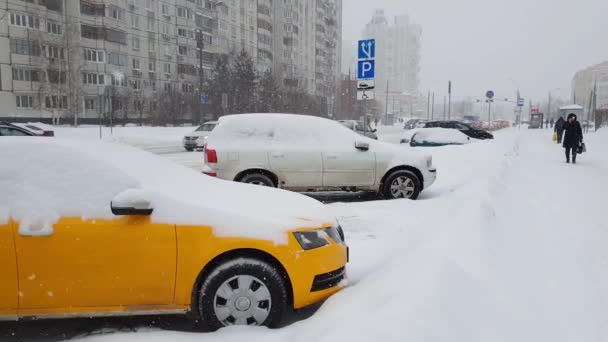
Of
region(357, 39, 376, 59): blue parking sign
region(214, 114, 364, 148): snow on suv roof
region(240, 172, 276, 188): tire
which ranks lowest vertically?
region(240, 172, 276, 188): tire

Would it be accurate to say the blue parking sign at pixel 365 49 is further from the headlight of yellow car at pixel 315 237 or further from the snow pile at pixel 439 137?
the snow pile at pixel 439 137

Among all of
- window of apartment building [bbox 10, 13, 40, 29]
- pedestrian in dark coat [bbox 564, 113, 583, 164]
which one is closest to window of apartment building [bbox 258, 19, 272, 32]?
window of apartment building [bbox 10, 13, 40, 29]

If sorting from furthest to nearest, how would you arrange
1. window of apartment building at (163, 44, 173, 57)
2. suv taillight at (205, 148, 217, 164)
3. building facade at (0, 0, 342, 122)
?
window of apartment building at (163, 44, 173, 57) < building facade at (0, 0, 342, 122) < suv taillight at (205, 148, 217, 164)

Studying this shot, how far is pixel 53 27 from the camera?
4600 cm

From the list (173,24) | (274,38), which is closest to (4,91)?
(173,24)

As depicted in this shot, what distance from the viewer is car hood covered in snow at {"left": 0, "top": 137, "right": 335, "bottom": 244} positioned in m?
3.29

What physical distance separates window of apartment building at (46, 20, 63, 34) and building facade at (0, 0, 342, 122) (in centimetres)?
10

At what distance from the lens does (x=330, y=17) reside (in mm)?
108375

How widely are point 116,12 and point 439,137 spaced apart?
45.6 metres

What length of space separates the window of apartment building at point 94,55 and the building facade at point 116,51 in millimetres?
107

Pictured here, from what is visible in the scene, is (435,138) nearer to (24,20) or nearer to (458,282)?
(458,282)

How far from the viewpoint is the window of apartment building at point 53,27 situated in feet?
149

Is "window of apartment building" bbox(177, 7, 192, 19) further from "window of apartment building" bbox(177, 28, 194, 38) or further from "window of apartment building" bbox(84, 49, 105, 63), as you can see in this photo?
"window of apartment building" bbox(84, 49, 105, 63)

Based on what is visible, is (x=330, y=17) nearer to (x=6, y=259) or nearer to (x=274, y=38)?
(x=274, y=38)
